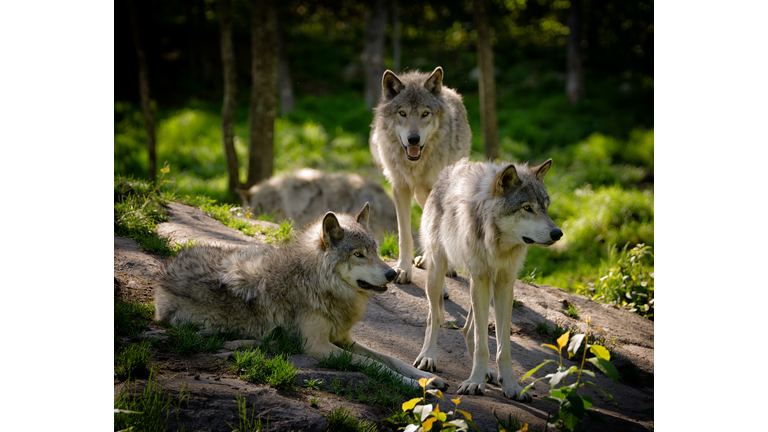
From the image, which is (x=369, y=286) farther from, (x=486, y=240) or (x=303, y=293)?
(x=486, y=240)

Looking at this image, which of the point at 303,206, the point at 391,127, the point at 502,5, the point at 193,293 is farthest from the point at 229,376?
the point at 502,5

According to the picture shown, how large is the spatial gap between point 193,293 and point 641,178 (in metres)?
9.85

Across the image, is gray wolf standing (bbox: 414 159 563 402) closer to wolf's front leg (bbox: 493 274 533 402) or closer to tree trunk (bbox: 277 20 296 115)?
wolf's front leg (bbox: 493 274 533 402)

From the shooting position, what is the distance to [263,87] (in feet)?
29.1

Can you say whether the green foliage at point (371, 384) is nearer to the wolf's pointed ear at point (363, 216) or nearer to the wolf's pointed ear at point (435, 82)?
the wolf's pointed ear at point (363, 216)

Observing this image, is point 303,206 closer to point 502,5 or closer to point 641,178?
point 641,178

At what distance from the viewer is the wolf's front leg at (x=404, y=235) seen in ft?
18.6

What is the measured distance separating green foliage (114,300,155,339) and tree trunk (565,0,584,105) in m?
14.4

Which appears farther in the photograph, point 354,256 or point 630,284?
point 630,284

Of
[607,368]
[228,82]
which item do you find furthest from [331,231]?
[228,82]

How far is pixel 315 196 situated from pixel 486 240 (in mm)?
5754

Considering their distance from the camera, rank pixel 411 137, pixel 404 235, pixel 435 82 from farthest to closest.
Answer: pixel 404 235
pixel 435 82
pixel 411 137

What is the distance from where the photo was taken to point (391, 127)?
555cm

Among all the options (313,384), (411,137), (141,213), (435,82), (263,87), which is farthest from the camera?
(263,87)
